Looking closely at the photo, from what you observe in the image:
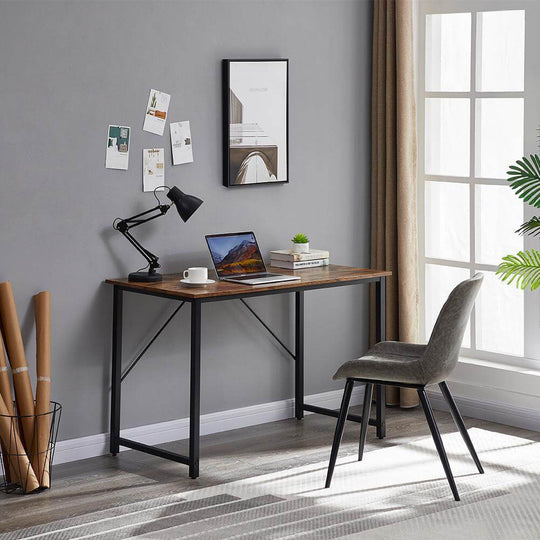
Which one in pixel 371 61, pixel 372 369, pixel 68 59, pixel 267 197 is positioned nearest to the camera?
pixel 372 369

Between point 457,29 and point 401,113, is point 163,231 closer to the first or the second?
point 401,113

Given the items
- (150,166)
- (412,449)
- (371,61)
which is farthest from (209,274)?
(371,61)

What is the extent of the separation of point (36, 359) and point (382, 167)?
2.06 metres

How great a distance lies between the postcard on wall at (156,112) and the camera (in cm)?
425

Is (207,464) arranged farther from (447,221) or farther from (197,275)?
(447,221)

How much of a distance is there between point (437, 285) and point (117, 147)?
188 cm

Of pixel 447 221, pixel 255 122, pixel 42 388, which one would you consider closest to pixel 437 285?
pixel 447 221

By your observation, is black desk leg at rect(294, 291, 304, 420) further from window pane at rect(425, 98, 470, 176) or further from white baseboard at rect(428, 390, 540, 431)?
window pane at rect(425, 98, 470, 176)

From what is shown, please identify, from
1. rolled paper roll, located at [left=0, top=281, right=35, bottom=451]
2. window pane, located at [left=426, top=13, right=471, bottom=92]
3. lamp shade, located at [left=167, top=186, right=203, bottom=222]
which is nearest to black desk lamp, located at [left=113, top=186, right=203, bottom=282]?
lamp shade, located at [left=167, top=186, right=203, bottom=222]

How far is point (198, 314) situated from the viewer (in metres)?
3.82

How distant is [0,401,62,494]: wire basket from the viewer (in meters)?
3.74

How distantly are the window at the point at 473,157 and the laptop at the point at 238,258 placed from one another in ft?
3.58

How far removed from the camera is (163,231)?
4355 mm

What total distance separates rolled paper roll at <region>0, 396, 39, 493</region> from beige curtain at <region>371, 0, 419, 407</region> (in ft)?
6.61
